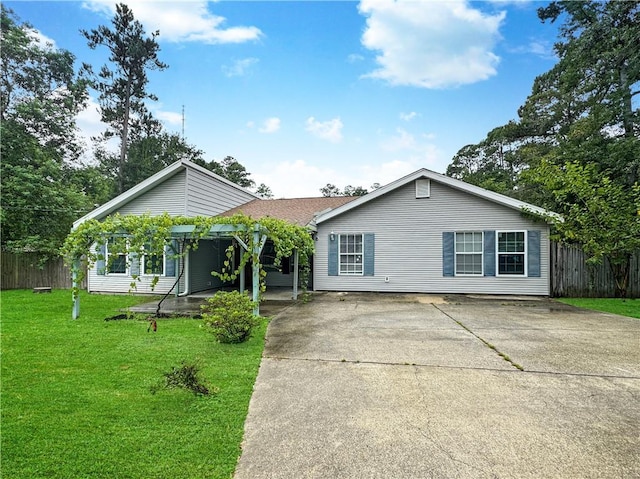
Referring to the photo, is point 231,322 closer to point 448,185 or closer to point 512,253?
point 448,185

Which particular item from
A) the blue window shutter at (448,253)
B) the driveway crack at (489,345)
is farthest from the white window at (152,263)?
the blue window shutter at (448,253)

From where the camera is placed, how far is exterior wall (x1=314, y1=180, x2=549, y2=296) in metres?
11.3

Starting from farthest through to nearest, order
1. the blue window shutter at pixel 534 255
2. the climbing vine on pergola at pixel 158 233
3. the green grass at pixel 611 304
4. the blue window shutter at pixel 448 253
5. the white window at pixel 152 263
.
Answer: the blue window shutter at pixel 448 253
the blue window shutter at pixel 534 255
the green grass at pixel 611 304
the white window at pixel 152 263
the climbing vine on pergola at pixel 158 233

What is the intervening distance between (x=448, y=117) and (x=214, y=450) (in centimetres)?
1664

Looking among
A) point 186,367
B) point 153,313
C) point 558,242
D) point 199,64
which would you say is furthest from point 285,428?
point 199,64

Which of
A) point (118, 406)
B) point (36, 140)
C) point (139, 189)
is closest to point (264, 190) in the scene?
point (36, 140)

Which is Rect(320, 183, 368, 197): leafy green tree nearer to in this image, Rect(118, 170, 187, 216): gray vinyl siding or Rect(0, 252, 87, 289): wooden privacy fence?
Rect(118, 170, 187, 216): gray vinyl siding

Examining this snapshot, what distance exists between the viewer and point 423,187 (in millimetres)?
11930

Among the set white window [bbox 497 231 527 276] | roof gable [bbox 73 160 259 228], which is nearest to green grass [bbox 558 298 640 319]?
white window [bbox 497 231 527 276]

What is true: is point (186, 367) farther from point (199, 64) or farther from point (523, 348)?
point (199, 64)

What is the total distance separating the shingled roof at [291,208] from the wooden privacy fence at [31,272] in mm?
6747

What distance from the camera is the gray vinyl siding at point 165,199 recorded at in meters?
12.0

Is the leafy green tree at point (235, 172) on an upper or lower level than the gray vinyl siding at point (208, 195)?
upper

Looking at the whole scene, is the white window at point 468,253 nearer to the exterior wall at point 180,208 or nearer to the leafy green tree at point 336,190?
the exterior wall at point 180,208
